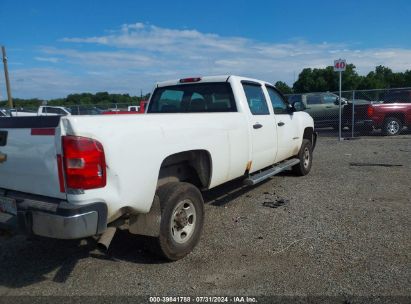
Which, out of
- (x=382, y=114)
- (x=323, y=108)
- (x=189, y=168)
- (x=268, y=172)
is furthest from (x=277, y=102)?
(x=323, y=108)

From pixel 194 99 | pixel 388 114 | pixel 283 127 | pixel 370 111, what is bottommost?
pixel 388 114

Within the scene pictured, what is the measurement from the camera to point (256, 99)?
5898 mm

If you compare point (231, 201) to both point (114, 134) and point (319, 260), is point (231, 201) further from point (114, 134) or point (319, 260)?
point (114, 134)

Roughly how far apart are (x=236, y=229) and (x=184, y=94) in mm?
2244

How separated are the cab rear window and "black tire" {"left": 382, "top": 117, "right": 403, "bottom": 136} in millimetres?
11513

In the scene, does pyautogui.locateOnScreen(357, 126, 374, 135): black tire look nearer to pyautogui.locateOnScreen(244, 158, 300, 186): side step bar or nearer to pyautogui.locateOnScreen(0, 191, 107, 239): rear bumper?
pyautogui.locateOnScreen(244, 158, 300, 186): side step bar

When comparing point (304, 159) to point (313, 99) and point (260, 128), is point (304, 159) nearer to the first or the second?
point (260, 128)

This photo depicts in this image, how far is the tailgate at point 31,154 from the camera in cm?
298

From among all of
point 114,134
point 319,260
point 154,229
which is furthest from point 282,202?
point 114,134

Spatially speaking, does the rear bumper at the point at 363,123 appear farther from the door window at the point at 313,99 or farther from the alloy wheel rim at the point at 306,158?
the alloy wheel rim at the point at 306,158

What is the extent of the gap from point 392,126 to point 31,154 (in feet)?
48.1

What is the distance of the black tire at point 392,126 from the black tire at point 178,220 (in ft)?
42.3

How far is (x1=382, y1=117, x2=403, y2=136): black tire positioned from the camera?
14820 mm

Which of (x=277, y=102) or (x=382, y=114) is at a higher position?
(x=277, y=102)
